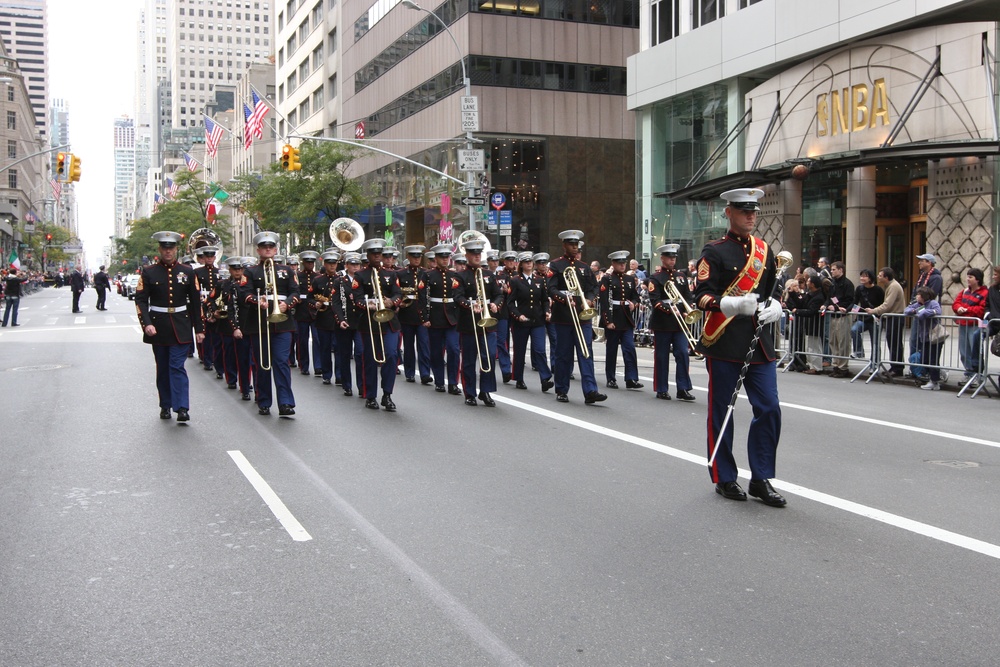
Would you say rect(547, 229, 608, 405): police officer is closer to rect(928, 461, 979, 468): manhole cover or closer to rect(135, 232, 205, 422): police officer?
rect(135, 232, 205, 422): police officer

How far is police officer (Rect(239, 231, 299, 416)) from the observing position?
1113cm

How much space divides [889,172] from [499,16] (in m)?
22.4

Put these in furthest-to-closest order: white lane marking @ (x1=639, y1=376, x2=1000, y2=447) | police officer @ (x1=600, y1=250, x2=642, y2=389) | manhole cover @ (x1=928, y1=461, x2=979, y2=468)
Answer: police officer @ (x1=600, y1=250, x2=642, y2=389) < white lane marking @ (x1=639, y1=376, x2=1000, y2=447) < manhole cover @ (x1=928, y1=461, x2=979, y2=468)

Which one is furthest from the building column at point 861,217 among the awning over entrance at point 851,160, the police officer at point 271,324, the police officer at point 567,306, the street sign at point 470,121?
the police officer at point 271,324

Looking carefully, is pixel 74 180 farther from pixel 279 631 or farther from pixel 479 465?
pixel 279 631

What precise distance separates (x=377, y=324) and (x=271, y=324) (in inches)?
55.0

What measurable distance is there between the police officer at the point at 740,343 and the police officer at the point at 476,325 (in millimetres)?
5272

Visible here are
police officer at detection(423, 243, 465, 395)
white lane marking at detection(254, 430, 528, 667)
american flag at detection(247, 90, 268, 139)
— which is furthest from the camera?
american flag at detection(247, 90, 268, 139)

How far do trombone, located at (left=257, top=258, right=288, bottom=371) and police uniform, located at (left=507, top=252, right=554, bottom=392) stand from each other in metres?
3.93

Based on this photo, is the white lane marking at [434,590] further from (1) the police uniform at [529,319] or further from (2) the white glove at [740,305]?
(1) the police uniform at [529,319]

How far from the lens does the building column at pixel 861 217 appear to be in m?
24.8

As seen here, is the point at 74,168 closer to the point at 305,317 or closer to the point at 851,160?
the point at 305,317

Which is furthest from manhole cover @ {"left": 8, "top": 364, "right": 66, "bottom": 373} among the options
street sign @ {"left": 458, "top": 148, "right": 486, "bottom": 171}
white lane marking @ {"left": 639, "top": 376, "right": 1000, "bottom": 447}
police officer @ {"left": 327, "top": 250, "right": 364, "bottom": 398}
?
street sign @ {"left": 458, "top": 148, "right": 486, "bottom": 171}

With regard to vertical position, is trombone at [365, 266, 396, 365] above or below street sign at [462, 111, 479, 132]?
below
